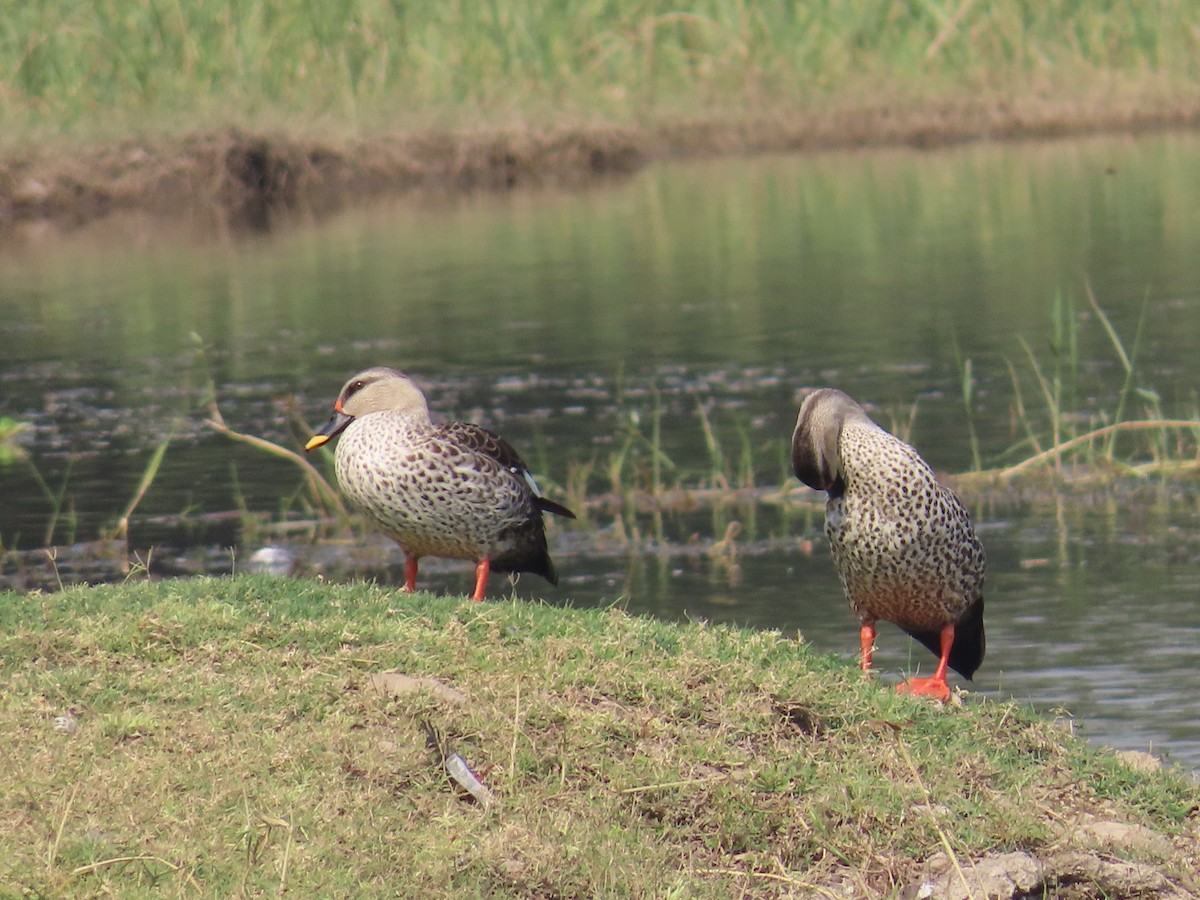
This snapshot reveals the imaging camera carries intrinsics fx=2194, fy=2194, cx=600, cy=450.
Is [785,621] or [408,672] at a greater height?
[408,672]

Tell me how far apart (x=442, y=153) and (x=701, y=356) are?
10.2 m

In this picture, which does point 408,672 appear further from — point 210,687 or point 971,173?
point 971,173

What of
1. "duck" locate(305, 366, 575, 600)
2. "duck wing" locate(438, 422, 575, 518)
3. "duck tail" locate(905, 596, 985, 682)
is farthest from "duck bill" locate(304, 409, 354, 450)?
"duck tail" locate(905, 596, 985, 682)

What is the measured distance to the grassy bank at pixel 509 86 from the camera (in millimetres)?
23234

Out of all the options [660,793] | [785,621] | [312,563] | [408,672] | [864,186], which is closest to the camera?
[660,793]

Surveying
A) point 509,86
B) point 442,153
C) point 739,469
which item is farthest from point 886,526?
point 509,86

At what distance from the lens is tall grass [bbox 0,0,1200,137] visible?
24.2 meters

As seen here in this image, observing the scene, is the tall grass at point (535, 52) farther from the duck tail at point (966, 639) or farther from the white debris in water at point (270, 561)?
the duck tail at point (966, 639)

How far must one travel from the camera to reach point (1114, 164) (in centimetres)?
2458

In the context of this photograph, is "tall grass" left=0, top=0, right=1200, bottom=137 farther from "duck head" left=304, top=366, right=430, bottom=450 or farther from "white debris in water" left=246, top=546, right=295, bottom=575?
"duck head" left=304, top=366, right=430, bottom=450

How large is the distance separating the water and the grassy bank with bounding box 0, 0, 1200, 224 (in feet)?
2.53

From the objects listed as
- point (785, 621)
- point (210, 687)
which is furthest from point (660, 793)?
point (785, 621)

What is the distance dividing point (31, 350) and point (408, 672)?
10.9m

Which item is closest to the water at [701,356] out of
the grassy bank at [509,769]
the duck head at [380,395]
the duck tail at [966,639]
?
the duck tail at [966,639]
